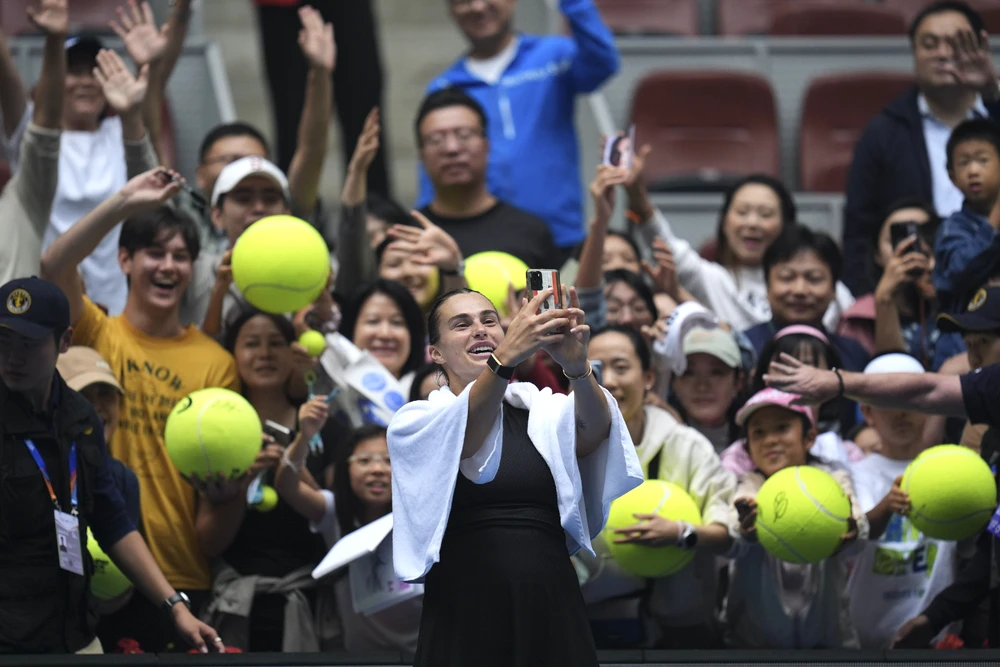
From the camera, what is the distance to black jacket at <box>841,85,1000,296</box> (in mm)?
7395

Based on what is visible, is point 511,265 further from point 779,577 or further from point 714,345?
point 779,577

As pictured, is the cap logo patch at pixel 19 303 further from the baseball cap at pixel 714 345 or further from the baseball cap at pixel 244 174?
the baseball cap at pixel 714 345

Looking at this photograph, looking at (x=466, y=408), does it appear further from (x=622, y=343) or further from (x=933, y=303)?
(x=933, y=303)

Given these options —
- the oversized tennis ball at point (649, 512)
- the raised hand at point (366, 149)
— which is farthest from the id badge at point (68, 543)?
the raised hand at point (366, 149)

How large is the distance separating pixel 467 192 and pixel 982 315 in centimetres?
245

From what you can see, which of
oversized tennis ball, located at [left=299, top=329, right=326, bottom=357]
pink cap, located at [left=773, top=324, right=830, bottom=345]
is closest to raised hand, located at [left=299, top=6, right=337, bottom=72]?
oversized tennis ball, located at [left=299, top=329, right=326, bottom=357]

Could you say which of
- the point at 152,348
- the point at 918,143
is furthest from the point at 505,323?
the point at 918,143

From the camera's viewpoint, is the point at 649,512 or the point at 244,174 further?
the point at 244,174

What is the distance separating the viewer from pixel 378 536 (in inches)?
207

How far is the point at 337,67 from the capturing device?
26.8ft

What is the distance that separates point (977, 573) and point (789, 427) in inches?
30.8

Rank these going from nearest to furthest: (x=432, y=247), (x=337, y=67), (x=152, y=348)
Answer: (x=152, y=348)
(x=432, y=247)
(x=337, y=67)

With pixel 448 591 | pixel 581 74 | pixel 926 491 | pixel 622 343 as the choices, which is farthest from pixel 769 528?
pixel 581 74

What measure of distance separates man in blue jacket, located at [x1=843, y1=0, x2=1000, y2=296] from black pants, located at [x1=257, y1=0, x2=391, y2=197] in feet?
7.97
